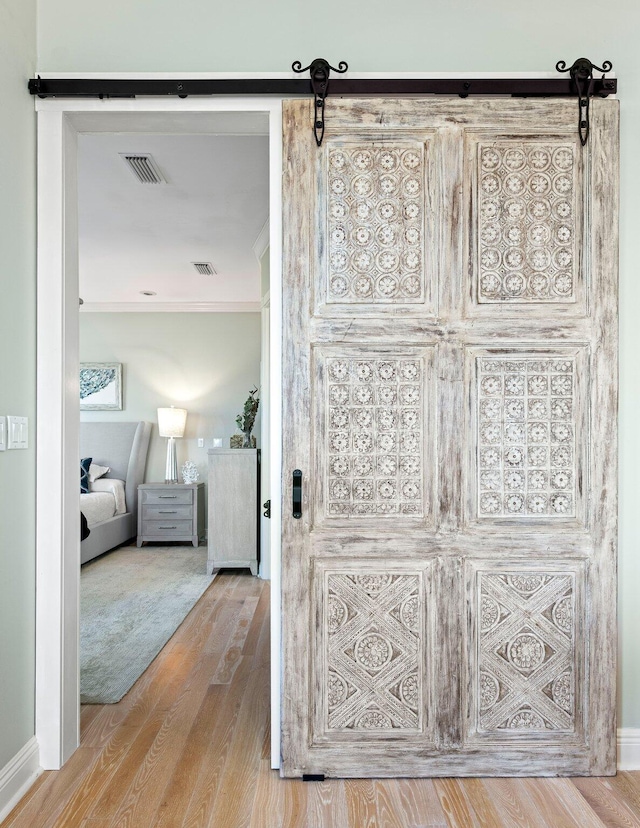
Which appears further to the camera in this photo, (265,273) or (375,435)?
(265,273)

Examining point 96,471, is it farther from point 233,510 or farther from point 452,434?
point 452,434

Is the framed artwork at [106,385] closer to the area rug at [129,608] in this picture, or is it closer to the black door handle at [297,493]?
the area rug at [129,608]

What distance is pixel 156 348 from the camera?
7.29m

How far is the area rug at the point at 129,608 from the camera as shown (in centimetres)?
311

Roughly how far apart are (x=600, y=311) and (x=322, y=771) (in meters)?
1.82

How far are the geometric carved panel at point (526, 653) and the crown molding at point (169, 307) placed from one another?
5.48 m

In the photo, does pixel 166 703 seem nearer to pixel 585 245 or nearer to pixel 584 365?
pixel 584 365

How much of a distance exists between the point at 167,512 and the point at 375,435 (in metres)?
4.98

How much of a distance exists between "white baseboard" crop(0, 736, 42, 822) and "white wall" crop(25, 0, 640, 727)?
2022mm

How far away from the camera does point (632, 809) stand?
1.94 m

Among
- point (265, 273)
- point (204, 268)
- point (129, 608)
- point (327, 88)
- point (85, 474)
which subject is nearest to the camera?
point (327, 88)

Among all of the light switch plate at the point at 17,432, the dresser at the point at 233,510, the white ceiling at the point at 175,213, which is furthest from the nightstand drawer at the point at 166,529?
the light switch plate at the point at 17,432

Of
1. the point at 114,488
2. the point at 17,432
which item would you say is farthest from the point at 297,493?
the point at 114,488

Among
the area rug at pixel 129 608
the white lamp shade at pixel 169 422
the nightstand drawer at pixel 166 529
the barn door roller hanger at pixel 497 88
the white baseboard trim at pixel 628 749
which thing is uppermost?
the barn door roller hanger at pixel 497 88
